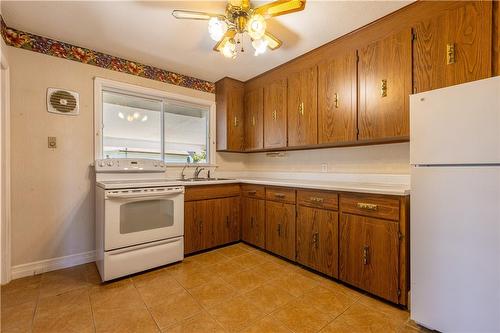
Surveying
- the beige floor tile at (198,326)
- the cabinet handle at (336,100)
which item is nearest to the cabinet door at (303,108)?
the cabinet handle at (336,100)

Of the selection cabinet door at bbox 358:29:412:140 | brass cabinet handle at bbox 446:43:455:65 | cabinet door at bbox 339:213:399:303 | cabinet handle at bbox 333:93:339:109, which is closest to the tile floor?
cabinet door at bbox 339:213:399:303

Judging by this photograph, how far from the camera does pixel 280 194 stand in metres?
2.56

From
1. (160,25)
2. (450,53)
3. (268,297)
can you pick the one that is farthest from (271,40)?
(268,297)

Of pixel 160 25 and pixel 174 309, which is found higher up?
pixel 160 25

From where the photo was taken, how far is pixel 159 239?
231cm

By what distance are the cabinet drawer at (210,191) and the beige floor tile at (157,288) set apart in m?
0.84

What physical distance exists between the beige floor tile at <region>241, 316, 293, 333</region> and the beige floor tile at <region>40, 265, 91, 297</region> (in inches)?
59.5

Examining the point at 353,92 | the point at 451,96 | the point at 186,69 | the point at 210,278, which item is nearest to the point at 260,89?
the point at 186,69

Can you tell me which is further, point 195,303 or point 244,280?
point 244,280

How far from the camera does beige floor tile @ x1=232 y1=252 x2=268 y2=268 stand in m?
2.43

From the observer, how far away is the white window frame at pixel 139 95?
2.54m

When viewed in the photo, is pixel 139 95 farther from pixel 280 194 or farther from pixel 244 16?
pixel 280 194

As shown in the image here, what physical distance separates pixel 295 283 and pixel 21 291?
2.31 meters

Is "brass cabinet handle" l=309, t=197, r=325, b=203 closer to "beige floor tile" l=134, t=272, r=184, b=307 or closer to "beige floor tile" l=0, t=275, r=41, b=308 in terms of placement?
"beige floor tile" l=134, t=272, r=184, b=307
